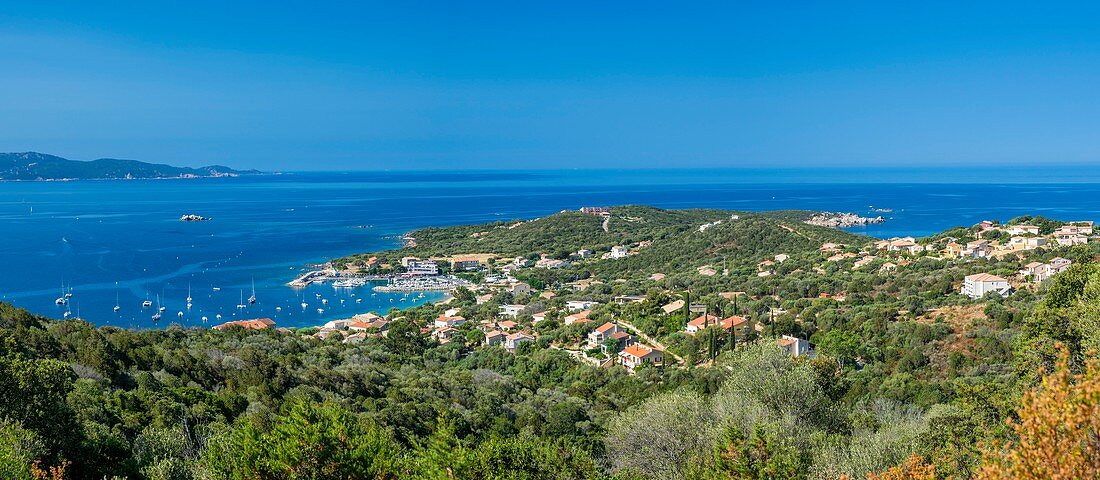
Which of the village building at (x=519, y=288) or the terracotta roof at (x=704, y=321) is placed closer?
the terracotta roof at (x=704, y=321)

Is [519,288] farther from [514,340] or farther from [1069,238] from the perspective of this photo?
[1069,238]

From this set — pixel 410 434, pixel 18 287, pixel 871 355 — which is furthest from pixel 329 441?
pixel 18 287

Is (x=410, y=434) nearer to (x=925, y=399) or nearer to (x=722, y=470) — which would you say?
(x=722, y=470)

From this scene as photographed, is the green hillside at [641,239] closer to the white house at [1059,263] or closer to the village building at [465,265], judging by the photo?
the village building at [465,265]

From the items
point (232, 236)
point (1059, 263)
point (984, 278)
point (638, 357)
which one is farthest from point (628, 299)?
point (232, 236)

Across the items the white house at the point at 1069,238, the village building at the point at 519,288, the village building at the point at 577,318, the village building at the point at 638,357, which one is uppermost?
the white house at the point at 1069,238

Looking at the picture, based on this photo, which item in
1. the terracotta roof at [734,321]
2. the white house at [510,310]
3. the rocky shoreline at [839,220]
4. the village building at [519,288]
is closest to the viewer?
the terracotta roof at [734,321]

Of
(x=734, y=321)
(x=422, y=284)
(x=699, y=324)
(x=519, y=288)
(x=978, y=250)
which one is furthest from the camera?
(x=422, y=284)

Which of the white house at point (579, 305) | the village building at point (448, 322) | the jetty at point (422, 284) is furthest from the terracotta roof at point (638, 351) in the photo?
the jetty at point (422, 284)

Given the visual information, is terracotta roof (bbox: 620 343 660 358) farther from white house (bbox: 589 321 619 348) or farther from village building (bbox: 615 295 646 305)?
village building (bbox: 615 295 646 305)
